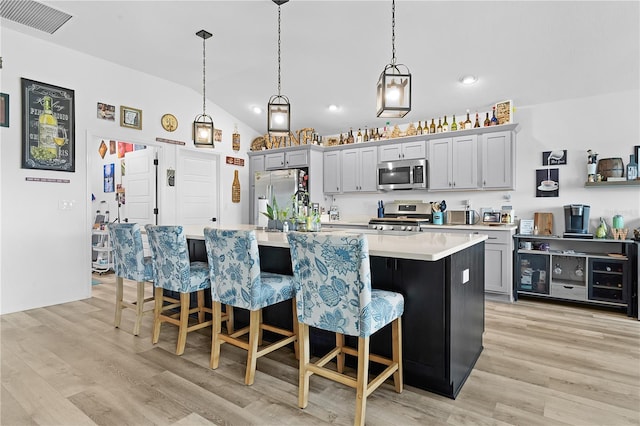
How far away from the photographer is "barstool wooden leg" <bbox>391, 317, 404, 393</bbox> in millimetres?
2021

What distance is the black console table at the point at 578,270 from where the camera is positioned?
3.66 m

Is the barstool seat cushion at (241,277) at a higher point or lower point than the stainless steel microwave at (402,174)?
lower

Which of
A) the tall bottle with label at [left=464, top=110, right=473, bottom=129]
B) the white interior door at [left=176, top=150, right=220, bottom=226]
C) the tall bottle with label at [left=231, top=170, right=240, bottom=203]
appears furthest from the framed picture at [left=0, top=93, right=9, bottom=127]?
the tall bottle with label at [left=464, top=110, right=473, bottom=129]

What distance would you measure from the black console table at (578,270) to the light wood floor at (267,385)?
74 centimetres

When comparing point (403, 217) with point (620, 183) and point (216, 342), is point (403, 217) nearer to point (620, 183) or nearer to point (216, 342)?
point (620, 183)

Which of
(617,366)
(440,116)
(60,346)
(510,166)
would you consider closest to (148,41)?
(60,346)

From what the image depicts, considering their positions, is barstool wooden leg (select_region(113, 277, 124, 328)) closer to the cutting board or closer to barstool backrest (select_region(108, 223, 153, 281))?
barstool backrest (select_region(108, 223, 153, 281))

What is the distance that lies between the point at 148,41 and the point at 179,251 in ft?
9.29

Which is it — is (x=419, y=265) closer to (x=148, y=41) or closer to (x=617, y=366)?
(x=617, y=366)

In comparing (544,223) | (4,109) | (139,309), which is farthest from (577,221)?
(4,109)

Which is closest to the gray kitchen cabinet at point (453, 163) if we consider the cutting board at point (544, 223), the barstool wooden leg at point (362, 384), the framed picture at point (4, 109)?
the cutting board at point (544, 223)

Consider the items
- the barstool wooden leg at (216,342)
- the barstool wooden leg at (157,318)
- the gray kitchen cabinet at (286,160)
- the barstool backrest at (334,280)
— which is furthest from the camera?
the gray kitchen cabinet at (286,160)

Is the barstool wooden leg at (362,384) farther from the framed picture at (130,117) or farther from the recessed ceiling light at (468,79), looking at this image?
the framed picture at (130,117)

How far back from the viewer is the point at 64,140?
408cm
